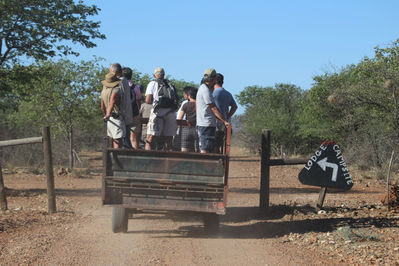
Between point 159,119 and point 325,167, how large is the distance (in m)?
3.14

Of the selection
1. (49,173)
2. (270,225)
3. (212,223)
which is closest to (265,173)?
(270,225)

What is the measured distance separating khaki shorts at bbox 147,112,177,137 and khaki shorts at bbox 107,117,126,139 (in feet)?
1.79

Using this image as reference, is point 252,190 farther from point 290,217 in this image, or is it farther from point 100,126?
point 100,126

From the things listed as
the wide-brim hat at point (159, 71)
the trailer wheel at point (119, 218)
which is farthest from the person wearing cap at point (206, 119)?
the trailer wheel at point (119, 218)

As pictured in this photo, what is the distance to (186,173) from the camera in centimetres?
770

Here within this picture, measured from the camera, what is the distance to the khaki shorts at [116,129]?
852 centimetres

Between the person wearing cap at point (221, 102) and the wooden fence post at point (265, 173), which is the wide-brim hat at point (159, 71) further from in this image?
the wooden fence post at point (265, 173)

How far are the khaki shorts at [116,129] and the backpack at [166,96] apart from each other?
71 centimetres

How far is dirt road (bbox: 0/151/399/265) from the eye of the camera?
6.60 metres

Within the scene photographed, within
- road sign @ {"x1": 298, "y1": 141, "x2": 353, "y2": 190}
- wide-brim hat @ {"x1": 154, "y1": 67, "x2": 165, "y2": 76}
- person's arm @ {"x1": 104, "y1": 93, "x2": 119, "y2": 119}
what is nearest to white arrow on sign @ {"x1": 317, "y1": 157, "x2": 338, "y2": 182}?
road sign @ {"x1": 298, "y1": 141, "x2": 353, "y2": 190}

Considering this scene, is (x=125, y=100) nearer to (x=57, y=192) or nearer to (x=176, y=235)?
(x=176, y=235)

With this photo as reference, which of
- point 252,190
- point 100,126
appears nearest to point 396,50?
point 252,190

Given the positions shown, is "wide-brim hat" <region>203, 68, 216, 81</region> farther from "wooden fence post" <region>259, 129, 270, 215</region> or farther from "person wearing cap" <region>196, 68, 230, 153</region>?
"wooden fence post" <region>259, 129, 270, 215</region>

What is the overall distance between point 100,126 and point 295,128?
1324cm
